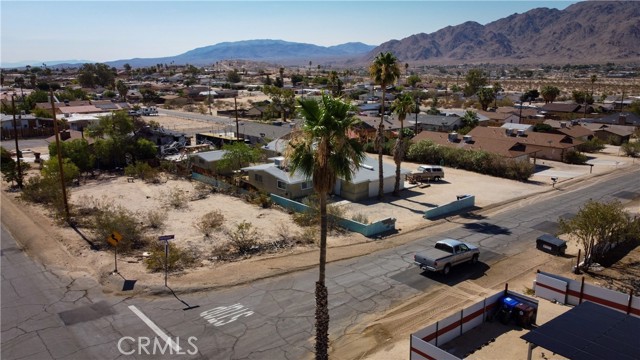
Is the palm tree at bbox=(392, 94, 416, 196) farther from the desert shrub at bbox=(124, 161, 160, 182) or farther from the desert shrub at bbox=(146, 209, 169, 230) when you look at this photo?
the desert shrub at bbox=(124, 161, 160, 182)

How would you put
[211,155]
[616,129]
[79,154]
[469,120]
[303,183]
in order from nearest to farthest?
[303,183], [79,154], [211,155], [616,129], [469,120]

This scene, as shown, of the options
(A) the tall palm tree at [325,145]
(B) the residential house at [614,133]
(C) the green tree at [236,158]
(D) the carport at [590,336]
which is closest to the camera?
(D) the carport at [590,336]

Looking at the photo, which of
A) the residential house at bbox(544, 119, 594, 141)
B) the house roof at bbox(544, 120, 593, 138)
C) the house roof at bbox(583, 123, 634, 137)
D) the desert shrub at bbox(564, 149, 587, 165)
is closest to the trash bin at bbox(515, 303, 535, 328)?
the desert shrub at bbox(564, 149, 587, 165)

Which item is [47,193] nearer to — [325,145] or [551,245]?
[325,145]

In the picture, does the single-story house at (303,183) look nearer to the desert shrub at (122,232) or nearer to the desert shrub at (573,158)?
the desert shrub at (122,232)

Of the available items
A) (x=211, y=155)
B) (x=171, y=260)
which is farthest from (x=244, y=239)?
(x=211, y=155)

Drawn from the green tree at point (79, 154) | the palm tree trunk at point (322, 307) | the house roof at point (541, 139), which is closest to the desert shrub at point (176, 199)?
the green tree at point (79, 154)
